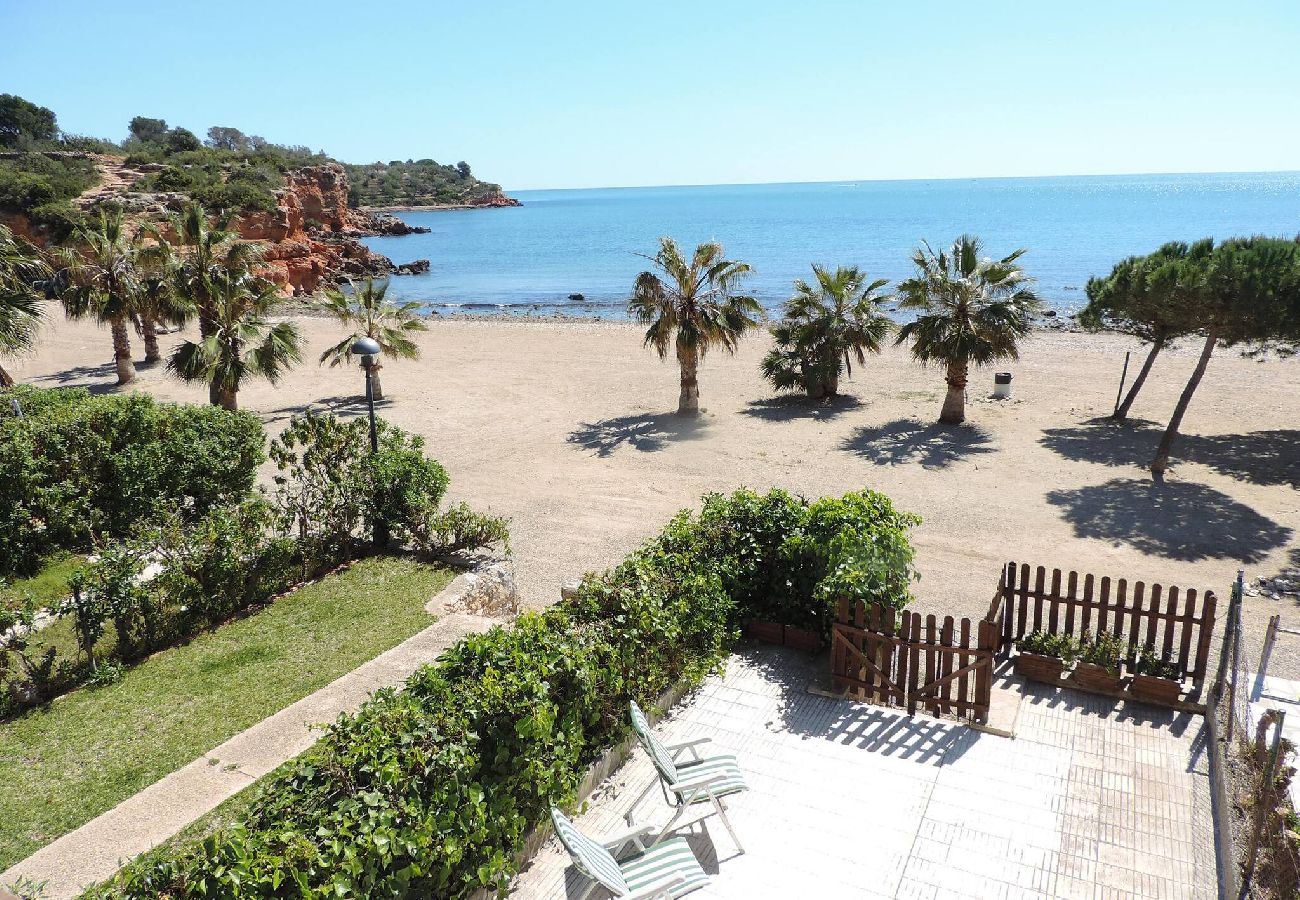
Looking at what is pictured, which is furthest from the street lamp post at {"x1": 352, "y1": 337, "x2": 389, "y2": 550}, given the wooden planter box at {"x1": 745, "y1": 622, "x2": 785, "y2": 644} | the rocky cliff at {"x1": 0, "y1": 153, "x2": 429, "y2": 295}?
the rocky cliff at {"x1": 0, "y1": 153, "x2": 429, "y2": 295}

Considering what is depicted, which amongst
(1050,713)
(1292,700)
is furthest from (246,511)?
(1292,700)

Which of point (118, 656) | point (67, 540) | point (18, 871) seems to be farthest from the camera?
point (67, 540)

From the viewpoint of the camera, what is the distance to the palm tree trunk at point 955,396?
906 inches

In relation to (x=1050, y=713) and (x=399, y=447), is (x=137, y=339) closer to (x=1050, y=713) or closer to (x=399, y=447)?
(x=399, y=447)

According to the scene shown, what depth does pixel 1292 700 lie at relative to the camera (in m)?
8.49

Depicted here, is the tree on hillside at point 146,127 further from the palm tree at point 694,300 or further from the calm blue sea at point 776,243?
the palm tree at point 694,300

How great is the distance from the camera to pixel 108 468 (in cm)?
1420

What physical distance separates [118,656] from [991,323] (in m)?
20.1

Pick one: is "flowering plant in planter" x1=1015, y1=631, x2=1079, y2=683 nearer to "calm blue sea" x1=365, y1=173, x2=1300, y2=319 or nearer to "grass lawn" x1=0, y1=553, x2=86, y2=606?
"grass lawn" x1=0, y1=553, x2=86, y2=606

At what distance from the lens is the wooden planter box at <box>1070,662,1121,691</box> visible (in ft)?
30.0

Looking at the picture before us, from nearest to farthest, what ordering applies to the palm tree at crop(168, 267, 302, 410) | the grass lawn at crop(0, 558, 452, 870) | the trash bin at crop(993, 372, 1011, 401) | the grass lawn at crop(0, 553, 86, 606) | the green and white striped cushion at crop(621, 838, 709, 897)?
the green and white striped cushion at crop(621, 838, 709, 897) → the grass lawn at crop(0, 558, 452, 870) → the grass lawn at crop(0, 553, 86, 606) → the palm tree at crop(168, 267, 302, 410) → the trash bin at crop(993, 372, 1011, 401)

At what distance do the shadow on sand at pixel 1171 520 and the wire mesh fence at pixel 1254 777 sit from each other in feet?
20.2

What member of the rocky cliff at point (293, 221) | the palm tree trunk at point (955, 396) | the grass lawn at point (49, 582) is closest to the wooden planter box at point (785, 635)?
the grass lawn at point (49, 582)

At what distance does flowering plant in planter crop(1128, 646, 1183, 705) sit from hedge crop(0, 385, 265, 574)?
12939 millimetres
